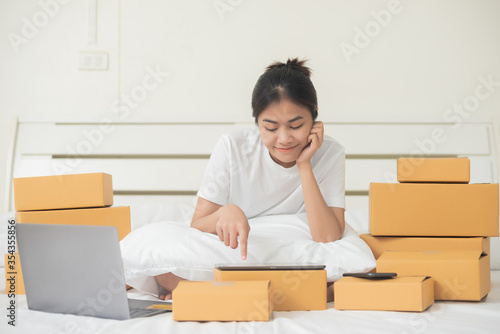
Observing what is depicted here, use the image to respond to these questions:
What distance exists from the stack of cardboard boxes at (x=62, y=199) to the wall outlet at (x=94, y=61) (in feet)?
3.53

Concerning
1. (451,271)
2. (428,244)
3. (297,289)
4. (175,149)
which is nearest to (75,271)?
(297,289)

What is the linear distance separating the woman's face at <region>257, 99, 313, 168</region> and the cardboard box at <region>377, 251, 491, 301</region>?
1.26 ft

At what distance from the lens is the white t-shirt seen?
155 cm

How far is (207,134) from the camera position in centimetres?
238

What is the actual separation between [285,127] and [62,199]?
660 millimetres

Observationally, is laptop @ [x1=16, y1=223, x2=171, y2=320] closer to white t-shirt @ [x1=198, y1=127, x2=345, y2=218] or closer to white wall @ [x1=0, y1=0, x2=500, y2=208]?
white t-shirt @ [x1=198, y1=127, x2=345, y2=218]

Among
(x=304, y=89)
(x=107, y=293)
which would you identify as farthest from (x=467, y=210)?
(x=107, y=293)

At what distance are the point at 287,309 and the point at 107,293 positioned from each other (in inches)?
14.2

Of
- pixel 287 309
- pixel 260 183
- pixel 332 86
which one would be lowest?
pixel 287 309

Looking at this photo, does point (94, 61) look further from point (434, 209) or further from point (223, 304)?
point (223, 304)

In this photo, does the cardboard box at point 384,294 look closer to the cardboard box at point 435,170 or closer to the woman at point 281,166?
the woman at point 281,166

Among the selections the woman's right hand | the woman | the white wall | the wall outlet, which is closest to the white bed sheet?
the woman's right hand

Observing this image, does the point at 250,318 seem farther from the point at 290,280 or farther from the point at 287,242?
the point at 287,242

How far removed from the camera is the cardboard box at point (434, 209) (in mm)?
1480
